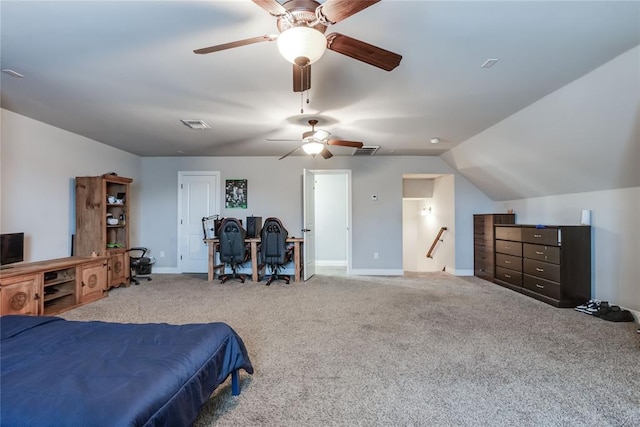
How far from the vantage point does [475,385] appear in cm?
212

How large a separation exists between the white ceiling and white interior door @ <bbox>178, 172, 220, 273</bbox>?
2.07 meters

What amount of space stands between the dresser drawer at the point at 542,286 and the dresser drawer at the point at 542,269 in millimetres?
59

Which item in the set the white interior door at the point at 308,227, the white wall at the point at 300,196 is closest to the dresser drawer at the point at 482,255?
the white wall at the point at 300,196

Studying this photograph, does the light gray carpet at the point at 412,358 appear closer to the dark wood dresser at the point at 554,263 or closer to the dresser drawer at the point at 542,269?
the dark wood dresser at the point at 554,263

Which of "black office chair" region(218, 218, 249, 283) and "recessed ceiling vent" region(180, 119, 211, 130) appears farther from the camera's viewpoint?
"black office chair" region(218, 218, 249, 283)

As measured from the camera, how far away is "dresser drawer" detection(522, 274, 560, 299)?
397 centimetres

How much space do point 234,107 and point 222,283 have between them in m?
3.22

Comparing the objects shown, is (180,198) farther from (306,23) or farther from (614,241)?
(614,241)

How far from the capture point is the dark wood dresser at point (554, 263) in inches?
154

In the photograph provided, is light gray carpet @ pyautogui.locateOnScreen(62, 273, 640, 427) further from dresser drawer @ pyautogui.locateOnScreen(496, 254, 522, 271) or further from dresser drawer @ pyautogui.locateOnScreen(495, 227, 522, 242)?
dresser drawer @ pyautogui.locateOnScreen(495, 227, 522, 242)

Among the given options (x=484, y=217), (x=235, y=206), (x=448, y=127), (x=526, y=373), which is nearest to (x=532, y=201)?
(x=484, y=217)

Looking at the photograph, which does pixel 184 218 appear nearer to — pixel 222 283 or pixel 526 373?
pixel 222 283

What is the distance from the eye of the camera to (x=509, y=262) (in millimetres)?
4961

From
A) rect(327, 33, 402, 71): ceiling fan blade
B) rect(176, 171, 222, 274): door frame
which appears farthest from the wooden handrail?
rect(327, 33, 402, 71): ceiling fan blade
